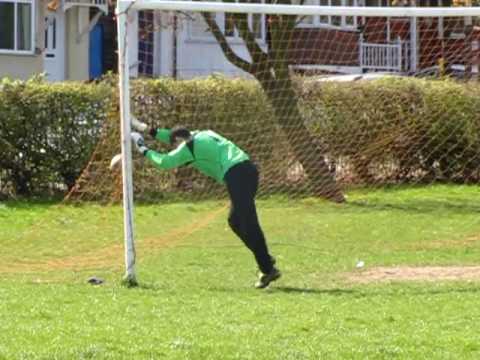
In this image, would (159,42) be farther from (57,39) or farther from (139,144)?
(139,144)

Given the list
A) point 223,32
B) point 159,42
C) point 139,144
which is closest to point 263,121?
point 223,32

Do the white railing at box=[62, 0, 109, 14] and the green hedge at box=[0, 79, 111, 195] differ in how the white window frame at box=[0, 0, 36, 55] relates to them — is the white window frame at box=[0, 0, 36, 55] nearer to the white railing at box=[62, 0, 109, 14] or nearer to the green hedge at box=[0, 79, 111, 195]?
the white railing at box=[62, 0, 109, 14]

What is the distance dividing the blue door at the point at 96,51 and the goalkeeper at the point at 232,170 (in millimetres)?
21987

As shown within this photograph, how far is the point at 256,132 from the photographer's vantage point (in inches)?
711

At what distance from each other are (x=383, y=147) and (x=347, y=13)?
5.84 m

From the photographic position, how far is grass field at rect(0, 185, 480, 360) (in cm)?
861

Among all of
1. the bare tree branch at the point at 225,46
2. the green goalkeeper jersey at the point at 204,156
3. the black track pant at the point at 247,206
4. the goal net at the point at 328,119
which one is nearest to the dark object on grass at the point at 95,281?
the green goalkeeper jersey at the point at 204,156

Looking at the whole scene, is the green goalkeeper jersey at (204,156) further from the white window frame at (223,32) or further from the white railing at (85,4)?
the white railing at (85,4)

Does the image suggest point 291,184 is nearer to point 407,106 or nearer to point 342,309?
point 407,106

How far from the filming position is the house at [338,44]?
19812 mm

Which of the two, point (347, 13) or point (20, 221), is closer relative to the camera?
point (347, 13)

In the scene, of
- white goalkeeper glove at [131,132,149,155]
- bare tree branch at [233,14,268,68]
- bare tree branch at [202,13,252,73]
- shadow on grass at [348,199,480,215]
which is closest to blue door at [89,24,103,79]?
bare tree branch at [202,13,252,73]

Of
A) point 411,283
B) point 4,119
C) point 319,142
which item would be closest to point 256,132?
point 319,142

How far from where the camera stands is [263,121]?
59.6 ft
